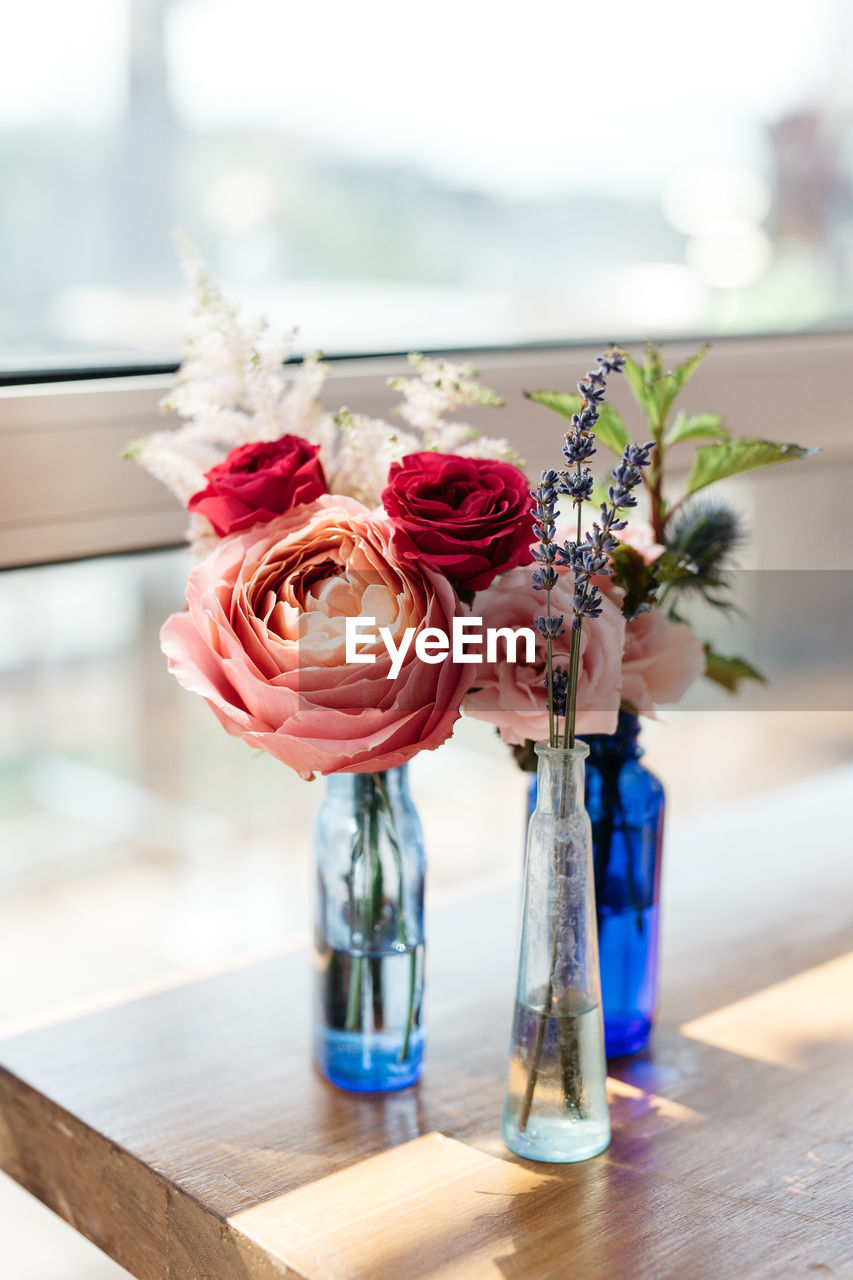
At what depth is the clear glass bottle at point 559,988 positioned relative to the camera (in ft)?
2.10

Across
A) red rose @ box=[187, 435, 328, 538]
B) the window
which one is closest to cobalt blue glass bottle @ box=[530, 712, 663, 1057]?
red rose @ box=[187, 435, 328, 538]

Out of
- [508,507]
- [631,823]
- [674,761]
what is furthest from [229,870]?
[508,507]

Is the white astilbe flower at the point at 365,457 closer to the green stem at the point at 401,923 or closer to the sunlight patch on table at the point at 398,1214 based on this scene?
the green stem at the point at 401,923

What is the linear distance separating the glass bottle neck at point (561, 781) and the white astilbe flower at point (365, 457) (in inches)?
6.9

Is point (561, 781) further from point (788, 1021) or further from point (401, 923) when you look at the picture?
point (788, 1021)

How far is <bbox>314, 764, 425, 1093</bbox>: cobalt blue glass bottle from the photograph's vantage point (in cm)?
73

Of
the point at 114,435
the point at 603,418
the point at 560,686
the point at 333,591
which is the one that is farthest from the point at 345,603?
the point at 114,435

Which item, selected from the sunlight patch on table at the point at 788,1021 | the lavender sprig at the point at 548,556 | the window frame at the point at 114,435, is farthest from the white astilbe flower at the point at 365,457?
the sunlight patch on table at the point at 788,1021

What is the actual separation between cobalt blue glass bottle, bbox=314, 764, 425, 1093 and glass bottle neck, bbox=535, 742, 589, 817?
0.12 m

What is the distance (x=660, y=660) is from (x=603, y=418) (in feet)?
0.47

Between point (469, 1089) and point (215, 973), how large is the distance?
0.76 ft

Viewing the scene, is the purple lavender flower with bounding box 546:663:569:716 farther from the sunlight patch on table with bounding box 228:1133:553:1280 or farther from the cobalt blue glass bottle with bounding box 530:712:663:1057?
the sunlight patch on table with bounding box 228:1133:553:1280

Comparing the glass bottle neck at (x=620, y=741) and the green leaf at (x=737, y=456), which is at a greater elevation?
the green leaf at (x=737, y=456)

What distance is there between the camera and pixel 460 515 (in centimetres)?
62
